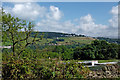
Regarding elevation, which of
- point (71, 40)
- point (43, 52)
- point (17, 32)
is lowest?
point (43, 52)

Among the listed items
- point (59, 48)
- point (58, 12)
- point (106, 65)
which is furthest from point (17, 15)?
point (106, 65)

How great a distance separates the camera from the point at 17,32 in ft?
10.7

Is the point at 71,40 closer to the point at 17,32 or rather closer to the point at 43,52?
the point at 43,52

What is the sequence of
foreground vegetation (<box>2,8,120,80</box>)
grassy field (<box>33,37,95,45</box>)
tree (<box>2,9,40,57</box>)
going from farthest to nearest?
grassy field (<box>33,37,95,45</box>) → tree (<box>2,9,40,57</box>) → foreground vegetation (<box>2,8,120,80</box>)

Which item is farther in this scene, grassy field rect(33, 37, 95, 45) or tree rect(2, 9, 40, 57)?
grassy field rect(33, 37, 95, 45)

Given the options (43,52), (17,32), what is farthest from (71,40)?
(17,32)

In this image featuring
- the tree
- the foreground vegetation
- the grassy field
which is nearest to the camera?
the foreground vegetation

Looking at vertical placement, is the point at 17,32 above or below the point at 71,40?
above

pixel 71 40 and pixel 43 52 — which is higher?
pixel 71 40

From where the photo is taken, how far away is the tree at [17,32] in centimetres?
322

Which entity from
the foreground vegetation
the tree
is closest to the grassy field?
the foreground vegetation

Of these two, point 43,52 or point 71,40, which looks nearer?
point 43,52

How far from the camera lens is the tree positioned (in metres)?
3.22

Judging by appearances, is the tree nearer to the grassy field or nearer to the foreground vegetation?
the foreground vegetation
